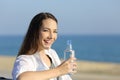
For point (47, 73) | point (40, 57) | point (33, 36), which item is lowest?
point (47, 73)

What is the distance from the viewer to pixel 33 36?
3.92 m

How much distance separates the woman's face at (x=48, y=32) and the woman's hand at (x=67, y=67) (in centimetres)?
22

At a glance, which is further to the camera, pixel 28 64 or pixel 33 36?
pixel 33 36

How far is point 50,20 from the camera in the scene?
384cm

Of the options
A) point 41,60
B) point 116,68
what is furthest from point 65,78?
point 116,68

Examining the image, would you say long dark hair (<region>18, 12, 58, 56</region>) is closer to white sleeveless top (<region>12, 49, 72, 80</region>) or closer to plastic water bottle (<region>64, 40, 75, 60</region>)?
white sleeveless top (<region>12, 49, 72, 80</region>)

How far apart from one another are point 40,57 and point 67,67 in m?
0.30

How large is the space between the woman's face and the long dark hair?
0.12ft

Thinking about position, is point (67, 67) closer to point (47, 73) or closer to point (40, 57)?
point (47, 73)

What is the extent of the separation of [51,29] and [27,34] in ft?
0.75

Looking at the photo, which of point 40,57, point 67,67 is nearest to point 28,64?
point 40,57

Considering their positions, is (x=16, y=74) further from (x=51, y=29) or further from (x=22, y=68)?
(x=51, y=29)

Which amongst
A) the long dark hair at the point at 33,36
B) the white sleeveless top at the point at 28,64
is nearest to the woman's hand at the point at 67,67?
the white sleeveless top at the point at 28,64

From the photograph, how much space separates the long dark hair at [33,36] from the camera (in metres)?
3.89
